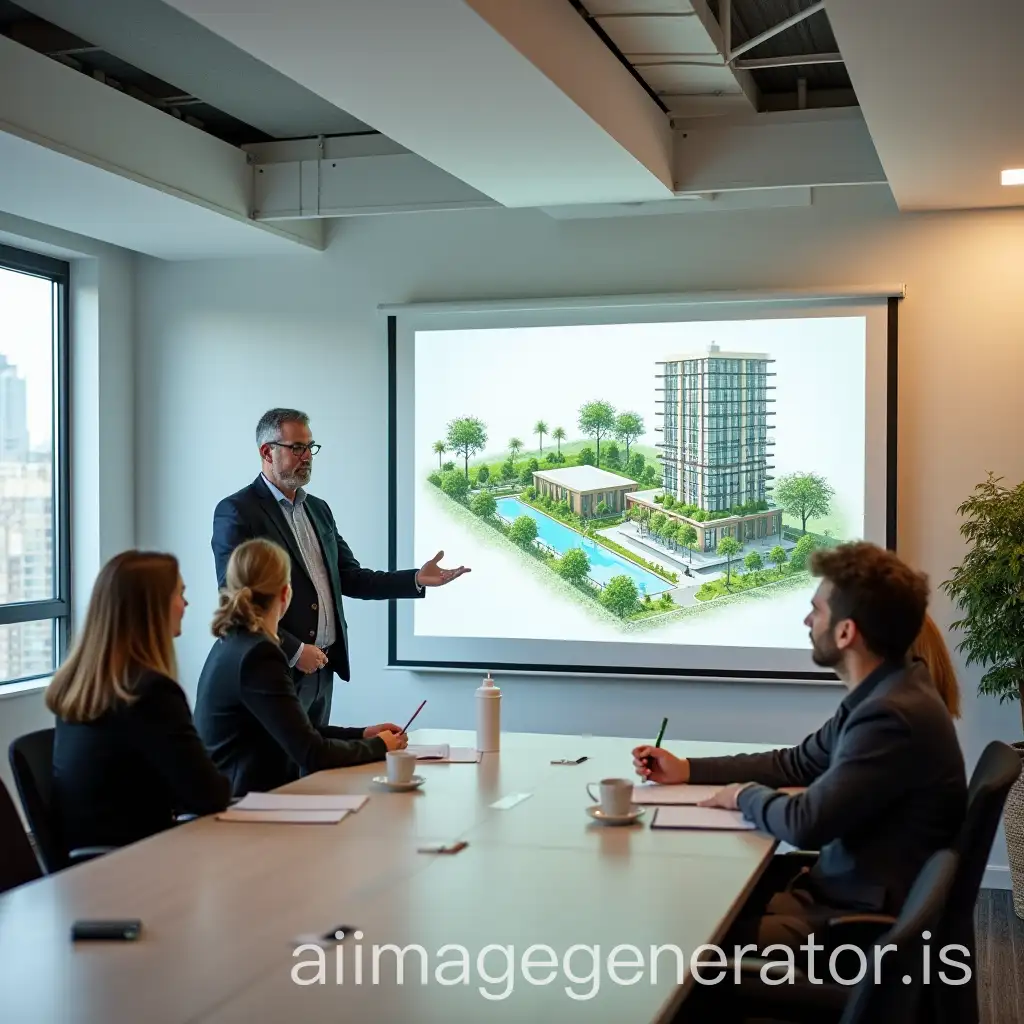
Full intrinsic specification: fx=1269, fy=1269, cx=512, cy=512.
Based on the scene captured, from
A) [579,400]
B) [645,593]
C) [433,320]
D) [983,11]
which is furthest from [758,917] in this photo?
[433,320]

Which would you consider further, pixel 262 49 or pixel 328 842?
pixel 262 49

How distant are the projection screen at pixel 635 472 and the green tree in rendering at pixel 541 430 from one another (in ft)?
0.05

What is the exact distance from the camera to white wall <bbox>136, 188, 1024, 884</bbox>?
520cm

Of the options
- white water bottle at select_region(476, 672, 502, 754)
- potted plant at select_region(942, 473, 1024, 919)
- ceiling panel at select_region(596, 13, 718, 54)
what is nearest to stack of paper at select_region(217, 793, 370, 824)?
white water bottle at select_region(476, 672, 502, 754)

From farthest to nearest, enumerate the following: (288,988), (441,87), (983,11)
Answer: (441,87), (983,11), (288,988)

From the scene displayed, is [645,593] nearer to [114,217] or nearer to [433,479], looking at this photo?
[433,479]

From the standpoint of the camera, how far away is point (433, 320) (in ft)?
19.1

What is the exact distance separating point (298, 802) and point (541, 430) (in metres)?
3.05

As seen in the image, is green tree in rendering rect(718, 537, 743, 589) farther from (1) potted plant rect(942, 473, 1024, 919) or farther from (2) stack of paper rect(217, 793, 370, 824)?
(2) stack of paper rect(217, 793, 370, 824)

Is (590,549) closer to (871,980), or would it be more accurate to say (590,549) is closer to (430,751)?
(430,751)

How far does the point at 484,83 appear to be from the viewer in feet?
11.9

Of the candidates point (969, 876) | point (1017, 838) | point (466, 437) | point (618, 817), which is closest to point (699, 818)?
point (618, 817)

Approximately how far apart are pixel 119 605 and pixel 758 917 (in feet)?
5.11

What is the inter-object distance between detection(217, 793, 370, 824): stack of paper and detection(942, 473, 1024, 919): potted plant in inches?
106
